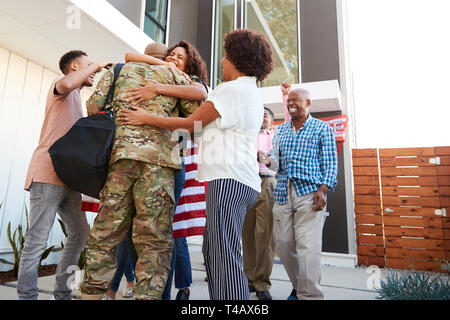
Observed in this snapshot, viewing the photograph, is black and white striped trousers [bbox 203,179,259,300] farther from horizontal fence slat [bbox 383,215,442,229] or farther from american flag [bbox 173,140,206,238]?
horizontal fence slat [bbox 383,215,442,229]

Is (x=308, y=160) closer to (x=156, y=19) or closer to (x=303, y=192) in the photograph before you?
(x=303, y=192)

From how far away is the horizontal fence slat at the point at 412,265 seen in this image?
4.16m

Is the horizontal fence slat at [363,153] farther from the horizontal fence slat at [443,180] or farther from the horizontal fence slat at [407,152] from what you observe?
the horizontal fence slat at [443,180]

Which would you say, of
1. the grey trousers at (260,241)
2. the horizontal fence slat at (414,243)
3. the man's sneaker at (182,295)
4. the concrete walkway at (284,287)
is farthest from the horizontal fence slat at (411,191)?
the man's sneaker at (182,295)

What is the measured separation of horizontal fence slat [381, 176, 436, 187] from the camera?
4477 mm

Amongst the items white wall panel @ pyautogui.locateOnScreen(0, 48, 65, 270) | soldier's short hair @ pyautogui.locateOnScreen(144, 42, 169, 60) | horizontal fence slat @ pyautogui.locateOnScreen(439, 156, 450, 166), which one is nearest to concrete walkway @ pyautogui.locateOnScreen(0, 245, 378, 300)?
white wall panel @ pyautogui.locateOnScreen(0, 48, 65, 270)

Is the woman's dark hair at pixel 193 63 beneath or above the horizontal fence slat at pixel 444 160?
above

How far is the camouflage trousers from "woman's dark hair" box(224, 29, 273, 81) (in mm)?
640

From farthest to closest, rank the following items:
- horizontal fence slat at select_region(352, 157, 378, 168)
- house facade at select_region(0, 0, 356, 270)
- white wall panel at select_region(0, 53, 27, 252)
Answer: horizontal fence slat at select_region(352, 157, 378, 168)
white wall panel at select_region(0, 53, 27, 252)
house facade at select_region(0, 0, 356, 270)

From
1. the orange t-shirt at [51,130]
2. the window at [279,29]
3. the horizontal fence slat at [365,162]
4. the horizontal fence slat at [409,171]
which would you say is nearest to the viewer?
the orange t-shirt at [51,130]

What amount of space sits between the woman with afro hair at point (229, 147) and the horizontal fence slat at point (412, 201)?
4.14 meters
